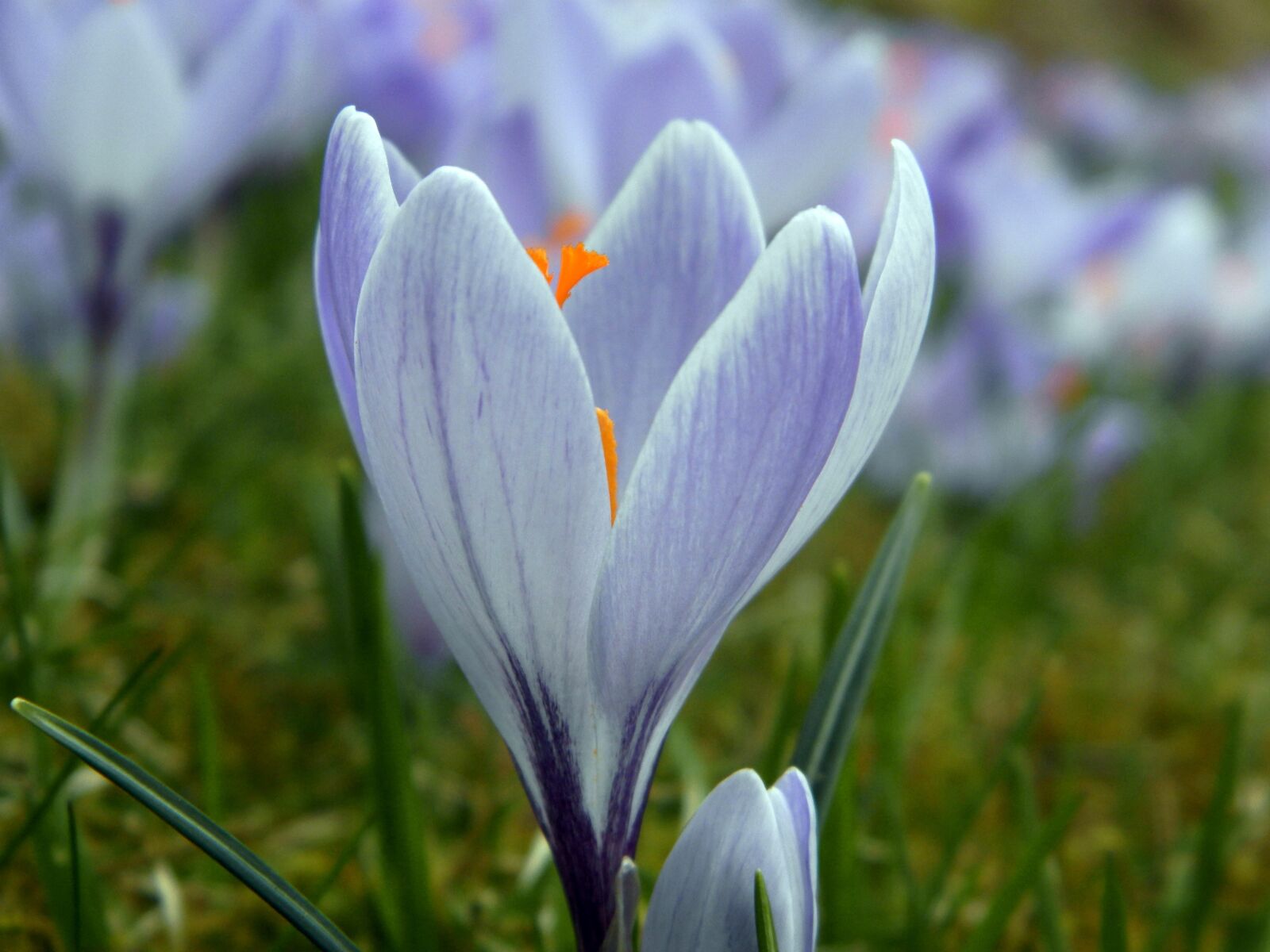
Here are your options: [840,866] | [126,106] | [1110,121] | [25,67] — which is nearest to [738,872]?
[840,866]

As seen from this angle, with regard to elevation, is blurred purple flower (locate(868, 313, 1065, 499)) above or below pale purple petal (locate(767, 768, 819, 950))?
above

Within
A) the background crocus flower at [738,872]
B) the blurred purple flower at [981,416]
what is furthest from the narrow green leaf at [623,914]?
the blurred purple flower at [981,416]

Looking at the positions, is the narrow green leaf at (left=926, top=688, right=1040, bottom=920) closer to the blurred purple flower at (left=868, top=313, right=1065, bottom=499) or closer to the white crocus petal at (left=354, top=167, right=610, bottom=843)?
the white crocus petal at (left=354, top=167, right=610, bottom=843)

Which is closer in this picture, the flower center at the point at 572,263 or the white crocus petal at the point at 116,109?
the flower center at the point at 572,263

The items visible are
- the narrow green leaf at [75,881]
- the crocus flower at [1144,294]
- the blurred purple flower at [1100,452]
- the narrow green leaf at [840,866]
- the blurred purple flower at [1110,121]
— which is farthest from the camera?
the blurred purple flower at [1110,121]

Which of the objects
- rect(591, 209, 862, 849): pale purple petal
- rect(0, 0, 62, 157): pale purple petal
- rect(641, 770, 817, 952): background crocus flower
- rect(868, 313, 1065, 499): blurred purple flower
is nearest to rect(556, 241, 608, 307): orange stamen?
rect(591, 209, 862, 849): pale purple petal

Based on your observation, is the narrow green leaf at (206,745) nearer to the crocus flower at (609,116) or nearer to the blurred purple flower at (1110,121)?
the crocus flower at (609,116)

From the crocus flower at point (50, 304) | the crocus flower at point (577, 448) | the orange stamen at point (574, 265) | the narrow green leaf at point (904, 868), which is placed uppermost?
the crocus flower at point (50, 304)
